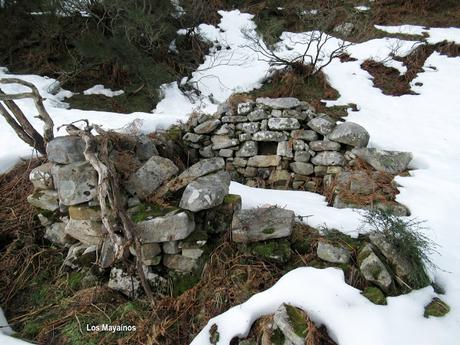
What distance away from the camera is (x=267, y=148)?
5.34m

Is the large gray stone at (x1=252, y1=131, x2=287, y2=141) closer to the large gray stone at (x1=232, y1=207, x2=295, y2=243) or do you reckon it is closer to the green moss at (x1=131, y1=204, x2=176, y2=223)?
the large gray stone at (x1=232, y1=207, x2=295, y2=243)

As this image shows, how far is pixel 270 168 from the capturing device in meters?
5.26

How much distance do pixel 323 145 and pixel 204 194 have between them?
265 cm

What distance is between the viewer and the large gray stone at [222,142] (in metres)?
5.26

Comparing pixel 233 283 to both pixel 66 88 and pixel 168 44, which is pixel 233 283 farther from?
pixel 168 44

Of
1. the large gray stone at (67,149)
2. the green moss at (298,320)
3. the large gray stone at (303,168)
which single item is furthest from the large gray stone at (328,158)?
the large gray stone at (67,149)

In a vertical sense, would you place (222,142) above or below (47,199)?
below

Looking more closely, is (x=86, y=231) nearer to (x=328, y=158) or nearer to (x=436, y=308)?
(x=436, y=308)

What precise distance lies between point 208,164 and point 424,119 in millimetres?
5373

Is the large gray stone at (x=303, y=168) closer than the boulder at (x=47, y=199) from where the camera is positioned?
No

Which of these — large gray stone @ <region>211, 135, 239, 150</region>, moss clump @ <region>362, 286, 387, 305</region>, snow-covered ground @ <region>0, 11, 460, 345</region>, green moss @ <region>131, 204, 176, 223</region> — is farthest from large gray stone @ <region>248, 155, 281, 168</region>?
moss clump @ <region>362, 286, 387, 305</region>

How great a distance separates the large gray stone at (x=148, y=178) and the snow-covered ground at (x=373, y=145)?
0.96 meters

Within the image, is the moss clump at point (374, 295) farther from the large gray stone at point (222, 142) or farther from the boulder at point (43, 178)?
the large gray stone at point (222, 142)

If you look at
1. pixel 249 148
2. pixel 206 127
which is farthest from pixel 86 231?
pixel 249 148
